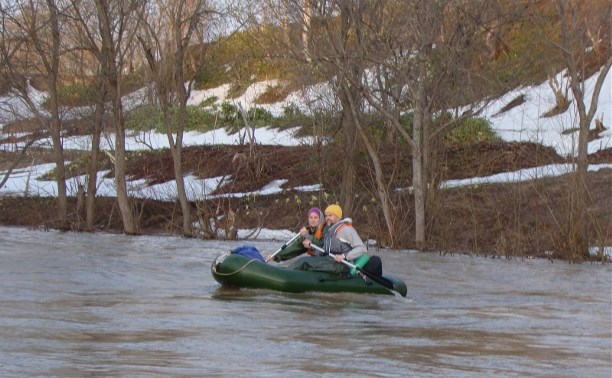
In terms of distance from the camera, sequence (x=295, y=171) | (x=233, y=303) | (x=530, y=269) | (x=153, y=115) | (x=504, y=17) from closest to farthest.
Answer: (x=233, y=303), (x=530, y=269), (x=504, y=17), (x=295, y=171), (x=153, y=115)

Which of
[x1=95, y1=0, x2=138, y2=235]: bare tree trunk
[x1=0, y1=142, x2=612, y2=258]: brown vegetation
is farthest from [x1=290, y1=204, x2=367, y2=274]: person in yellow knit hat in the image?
[x1=95, y1=0, x2=138, y2=235]: bare tree trunk

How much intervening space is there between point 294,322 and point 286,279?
2421mm

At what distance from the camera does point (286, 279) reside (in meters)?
15.4

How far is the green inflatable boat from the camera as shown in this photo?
15477 mm

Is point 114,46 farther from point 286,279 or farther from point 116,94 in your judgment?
point 286,279

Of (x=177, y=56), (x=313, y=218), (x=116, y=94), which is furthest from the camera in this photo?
(x=116, y=94)

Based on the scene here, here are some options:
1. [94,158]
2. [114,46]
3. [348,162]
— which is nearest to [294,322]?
[348,162]

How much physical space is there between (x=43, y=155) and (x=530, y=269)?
2204 centimetres

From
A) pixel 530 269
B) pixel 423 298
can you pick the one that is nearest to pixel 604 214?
pixel 530 269

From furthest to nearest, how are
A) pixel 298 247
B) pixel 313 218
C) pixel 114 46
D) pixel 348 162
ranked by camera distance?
pixel 114 46, pixel 348 162, pixel 298 247, pixel 313 218

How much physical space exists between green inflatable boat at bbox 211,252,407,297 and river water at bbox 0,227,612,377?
0.41 ft

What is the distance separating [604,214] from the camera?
2297cm

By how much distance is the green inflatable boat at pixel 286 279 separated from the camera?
1548 cm

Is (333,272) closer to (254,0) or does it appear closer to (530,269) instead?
(530,269)
